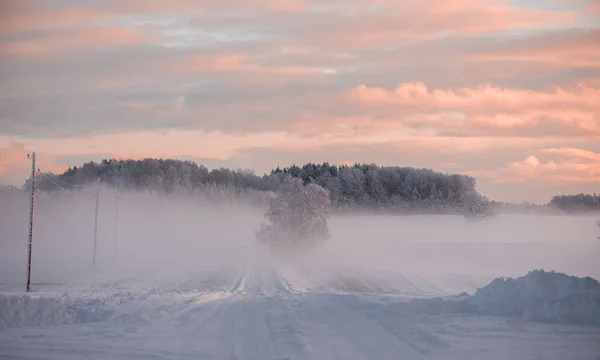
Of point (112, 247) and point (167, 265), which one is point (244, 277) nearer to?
point (167, 265)

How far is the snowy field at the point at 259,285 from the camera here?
18922mm

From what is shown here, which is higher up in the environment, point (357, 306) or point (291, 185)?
point (291, 185)

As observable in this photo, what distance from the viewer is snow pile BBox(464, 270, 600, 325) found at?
845 inches

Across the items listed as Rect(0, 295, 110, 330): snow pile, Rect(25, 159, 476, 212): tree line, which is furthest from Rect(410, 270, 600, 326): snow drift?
Rect(25, 159, 476, 212): tree line

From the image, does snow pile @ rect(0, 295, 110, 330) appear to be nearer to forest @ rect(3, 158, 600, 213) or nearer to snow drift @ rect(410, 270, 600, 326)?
snow drift @ rect(410, 270, 600, 326)

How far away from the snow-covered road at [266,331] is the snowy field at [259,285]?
6 centimetres

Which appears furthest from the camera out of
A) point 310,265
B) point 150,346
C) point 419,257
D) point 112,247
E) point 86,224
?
point 86,224

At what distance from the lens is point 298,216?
206 ft

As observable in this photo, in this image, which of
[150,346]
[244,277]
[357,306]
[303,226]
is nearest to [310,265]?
[303,226]

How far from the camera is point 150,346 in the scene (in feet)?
63.6

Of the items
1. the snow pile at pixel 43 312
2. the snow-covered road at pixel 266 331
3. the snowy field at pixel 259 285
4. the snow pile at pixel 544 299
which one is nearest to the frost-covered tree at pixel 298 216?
the snowy field at pixel 259 285

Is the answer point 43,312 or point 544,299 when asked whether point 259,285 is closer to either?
point 43,312

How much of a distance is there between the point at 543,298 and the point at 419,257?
161 ft

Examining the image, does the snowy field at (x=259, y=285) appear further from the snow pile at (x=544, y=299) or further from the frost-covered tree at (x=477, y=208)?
the frost-covered tree at (x=477, y=208)
